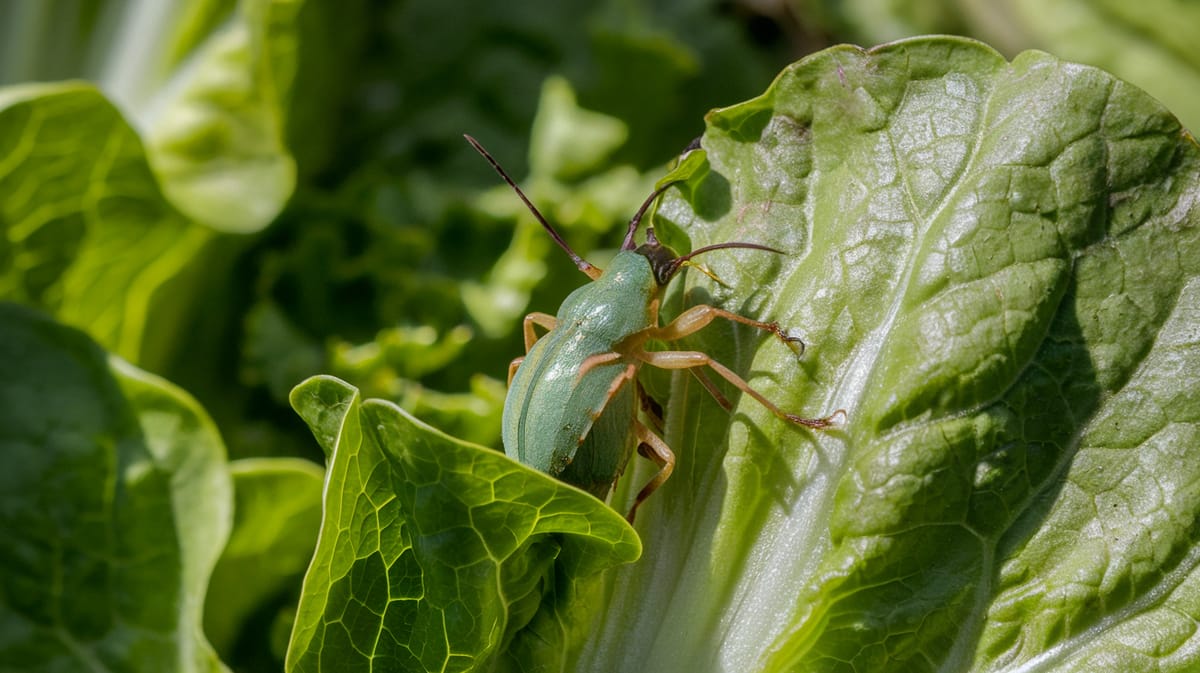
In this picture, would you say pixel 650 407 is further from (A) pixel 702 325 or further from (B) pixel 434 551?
(B) pixel 434 551

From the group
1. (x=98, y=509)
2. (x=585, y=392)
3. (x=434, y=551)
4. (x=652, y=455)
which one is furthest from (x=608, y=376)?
(x=98, y=509)

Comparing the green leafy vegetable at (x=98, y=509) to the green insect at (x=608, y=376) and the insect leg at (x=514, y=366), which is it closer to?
the insect leg at (x=514, y=366)

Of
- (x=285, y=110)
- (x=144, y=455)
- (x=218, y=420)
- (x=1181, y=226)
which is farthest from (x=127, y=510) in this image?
(x=1181, y=226)

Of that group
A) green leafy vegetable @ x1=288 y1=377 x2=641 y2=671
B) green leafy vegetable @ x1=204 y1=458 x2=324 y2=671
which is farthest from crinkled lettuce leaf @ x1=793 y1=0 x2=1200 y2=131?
green leafy vegetable @ x1=288 y1=377 x2=641 y2=671

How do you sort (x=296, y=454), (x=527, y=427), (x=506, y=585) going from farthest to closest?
(x=296, y=454) < (x=527, y=427) < (x=506, y=585)

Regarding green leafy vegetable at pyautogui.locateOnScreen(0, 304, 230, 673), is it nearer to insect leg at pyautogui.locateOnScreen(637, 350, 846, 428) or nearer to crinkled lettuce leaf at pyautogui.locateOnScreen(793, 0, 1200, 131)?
insect leg at pyautogui.locateOnScreen(637, 350, 846, 428)

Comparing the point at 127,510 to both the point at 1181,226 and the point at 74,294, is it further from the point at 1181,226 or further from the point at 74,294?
the point at 1181,226

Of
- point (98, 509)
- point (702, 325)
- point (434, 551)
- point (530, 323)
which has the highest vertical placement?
point (702, 325)
